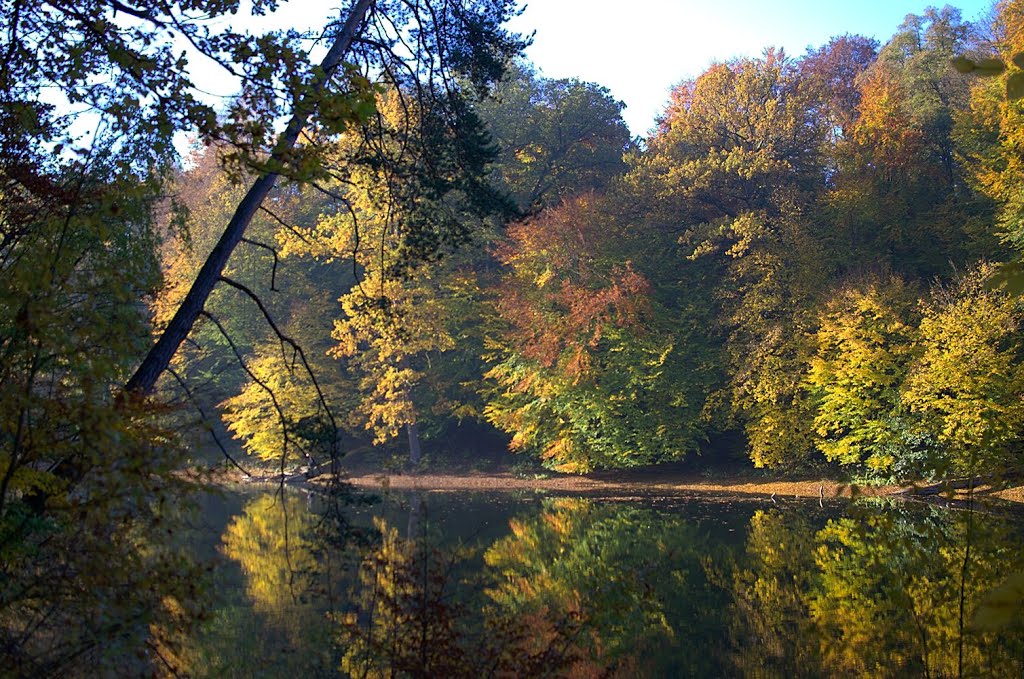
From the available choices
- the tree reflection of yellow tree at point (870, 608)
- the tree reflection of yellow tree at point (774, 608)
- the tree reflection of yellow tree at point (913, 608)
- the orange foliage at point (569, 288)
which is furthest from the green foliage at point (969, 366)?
the orange foliage at point (569, 288)

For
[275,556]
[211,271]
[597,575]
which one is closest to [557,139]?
[275,556]

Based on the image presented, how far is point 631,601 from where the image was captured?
7273 millimetres

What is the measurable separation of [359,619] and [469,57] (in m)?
6.09

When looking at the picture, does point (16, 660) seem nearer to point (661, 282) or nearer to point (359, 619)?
point (359, 619)

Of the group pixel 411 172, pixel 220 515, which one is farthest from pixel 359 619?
pixel 220 515

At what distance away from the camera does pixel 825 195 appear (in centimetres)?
2583

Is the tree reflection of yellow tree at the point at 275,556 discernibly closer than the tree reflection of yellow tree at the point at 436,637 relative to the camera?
No

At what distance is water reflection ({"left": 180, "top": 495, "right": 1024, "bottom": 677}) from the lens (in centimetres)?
699

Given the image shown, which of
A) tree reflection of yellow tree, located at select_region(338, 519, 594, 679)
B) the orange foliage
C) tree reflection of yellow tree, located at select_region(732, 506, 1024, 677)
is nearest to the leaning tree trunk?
tree reflection of yellow tree, located at select_region(338, 519, 594, 679)

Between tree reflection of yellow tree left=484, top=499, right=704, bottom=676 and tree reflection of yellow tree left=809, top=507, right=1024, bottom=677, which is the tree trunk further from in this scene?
tree reflection of yellow tree left=809, top=507, right=1024, bottom=677

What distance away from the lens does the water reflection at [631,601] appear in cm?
699

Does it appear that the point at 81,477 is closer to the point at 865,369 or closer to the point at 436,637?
the point at 436,637

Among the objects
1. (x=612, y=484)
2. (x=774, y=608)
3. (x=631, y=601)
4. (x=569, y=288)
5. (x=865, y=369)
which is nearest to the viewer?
(x=631, y=601)

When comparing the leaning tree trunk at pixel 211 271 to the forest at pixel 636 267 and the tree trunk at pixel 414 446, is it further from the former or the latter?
the tree trunk at pixel 414 446
